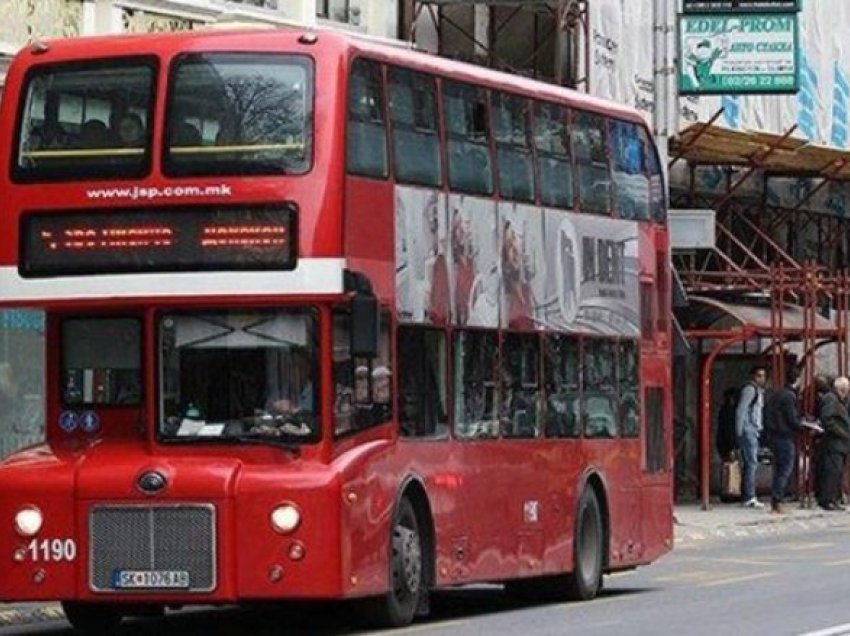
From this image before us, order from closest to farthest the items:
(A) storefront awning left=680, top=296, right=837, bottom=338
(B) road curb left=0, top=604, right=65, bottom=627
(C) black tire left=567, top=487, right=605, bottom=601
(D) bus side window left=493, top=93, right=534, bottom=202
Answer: (B) road curb left=0, top=604, right=65, bottom=627 < (D) bus side window left=493, top=93, right=534, bottom=202 < (C) black tire left=567, top=487, right=605, bottom=601 < (A) storefront awning left=680, top=296, right=837, bottom=338

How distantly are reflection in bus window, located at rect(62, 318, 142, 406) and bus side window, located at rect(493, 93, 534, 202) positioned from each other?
13.2ft

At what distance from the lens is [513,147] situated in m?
24.2

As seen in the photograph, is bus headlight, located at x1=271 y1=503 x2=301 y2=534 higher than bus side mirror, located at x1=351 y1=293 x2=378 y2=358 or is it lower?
lower

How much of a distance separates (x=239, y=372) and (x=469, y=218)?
10.2 feet

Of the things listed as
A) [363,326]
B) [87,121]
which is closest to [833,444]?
[363,326]

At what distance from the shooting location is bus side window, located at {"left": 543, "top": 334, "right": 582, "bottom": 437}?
2489cm

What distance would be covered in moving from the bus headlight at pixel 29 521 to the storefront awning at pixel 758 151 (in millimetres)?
21024

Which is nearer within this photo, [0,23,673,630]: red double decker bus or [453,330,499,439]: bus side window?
[0,23,673,630]: red double decker bus

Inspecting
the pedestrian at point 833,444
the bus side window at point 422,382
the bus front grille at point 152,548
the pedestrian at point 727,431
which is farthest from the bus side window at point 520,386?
the pedestrian at point 727,431

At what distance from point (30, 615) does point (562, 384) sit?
15.2ft

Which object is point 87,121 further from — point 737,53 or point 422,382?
point 737,53

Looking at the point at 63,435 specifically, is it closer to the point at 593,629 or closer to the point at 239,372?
the point at 239,372

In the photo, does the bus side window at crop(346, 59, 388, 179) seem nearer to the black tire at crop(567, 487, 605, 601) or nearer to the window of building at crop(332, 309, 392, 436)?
the window of building at crop(332, 309, 392, 436)

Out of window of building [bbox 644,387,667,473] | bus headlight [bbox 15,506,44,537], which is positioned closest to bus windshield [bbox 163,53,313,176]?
bus headlight [bbox 15,506,44,537]
